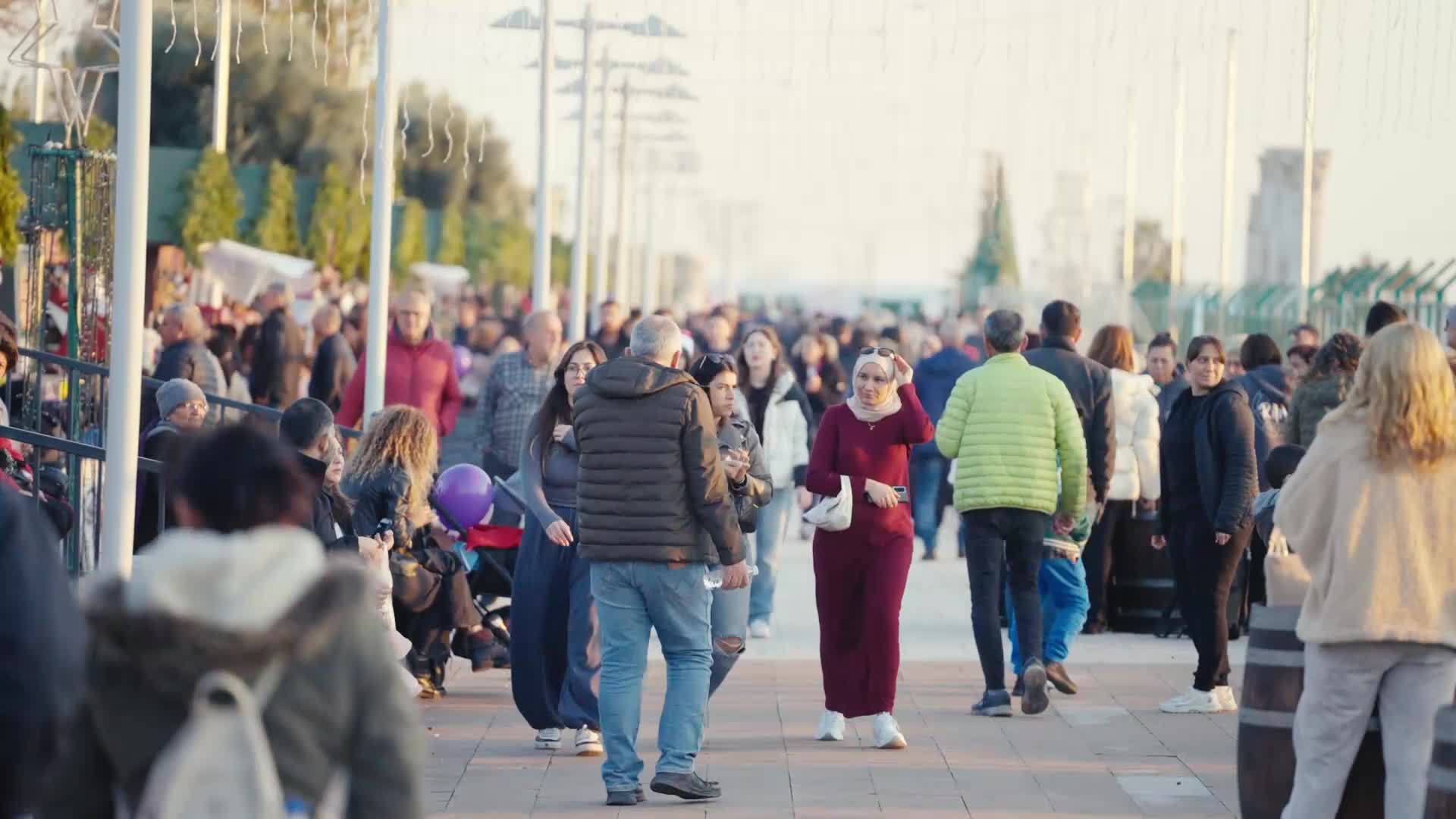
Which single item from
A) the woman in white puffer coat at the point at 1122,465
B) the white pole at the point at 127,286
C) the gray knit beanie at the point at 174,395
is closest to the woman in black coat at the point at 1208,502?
the woman in white puffer coat at the point at 1122,465

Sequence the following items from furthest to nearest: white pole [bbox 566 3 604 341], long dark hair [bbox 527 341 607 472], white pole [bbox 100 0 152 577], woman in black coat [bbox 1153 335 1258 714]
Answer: white pole [bbox 566 3 604 341] → woman in black coat [bbox 1153 335 1258 714] → long dark hair [bbox 527 341 607 472] → white pole [bbox 100 0 152 577]

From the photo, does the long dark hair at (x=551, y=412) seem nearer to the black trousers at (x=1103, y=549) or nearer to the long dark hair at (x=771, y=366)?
the long dark hair at (x=771, y=366)

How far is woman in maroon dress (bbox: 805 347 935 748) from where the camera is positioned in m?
9.91

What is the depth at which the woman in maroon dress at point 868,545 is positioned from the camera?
32.5 feet

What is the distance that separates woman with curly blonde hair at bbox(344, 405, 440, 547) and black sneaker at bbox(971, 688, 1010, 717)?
115 inches

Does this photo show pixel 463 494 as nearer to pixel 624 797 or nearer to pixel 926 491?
pixel 624 797

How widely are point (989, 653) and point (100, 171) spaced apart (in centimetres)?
651

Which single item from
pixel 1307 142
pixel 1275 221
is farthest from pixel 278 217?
pixel 1275 221

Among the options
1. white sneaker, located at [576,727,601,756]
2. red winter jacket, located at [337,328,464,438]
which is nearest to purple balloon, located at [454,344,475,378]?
red winter jacket, located at [337,328,464,438]

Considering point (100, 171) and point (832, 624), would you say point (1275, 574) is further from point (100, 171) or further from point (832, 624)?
point (100, 171)

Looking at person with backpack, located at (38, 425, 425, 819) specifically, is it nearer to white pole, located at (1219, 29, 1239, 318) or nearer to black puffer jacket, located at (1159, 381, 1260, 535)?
black puffer jacket, located at (1159, 381, 1260, 535)

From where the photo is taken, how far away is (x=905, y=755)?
31.9 ft

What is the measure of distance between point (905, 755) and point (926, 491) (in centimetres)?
974

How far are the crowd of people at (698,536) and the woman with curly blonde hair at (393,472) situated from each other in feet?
0.05
